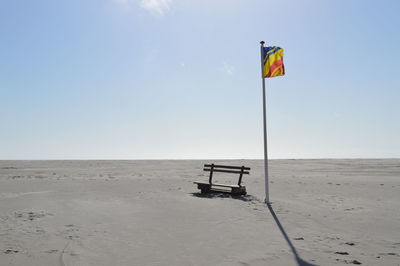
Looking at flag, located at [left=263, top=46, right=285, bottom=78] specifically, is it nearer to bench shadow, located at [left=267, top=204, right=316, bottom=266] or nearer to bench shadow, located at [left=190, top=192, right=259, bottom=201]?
bench shadow, located at [left=190, top=192, right=259, bottom=201]

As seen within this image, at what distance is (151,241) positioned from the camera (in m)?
6.91

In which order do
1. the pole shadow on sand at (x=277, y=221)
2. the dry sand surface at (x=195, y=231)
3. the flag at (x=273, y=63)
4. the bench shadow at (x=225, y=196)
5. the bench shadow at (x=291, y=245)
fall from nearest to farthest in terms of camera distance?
the bench shadow at (x=291, y=245)
the pole shadow on sand at (x=277, y=221)
the dry sand surface at (x=195, y=231)
the flag at (x=273, y=63)
the bench shadow at (x=225, y=196)

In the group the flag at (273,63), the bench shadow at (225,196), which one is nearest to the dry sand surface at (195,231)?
the bench shadow at (225,196)

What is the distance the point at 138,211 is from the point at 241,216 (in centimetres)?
349

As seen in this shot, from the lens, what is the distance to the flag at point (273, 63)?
39.8 ft

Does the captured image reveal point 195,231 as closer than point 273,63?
Yes

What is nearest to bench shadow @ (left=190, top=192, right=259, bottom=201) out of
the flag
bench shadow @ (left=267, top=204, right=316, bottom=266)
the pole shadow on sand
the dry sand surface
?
the pole shadow on sand

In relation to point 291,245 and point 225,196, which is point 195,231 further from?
point 225,196

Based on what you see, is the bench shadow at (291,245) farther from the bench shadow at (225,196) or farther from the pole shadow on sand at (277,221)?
the bench shadow at (225,196)

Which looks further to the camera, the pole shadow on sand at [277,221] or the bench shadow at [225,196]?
the bench shadow at [225,196]

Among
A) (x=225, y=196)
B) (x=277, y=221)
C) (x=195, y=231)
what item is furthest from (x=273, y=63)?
(x=195, y=231)

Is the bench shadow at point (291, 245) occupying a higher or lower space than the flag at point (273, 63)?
lower

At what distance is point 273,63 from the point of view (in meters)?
12.2

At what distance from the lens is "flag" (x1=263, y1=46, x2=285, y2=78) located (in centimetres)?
1212
